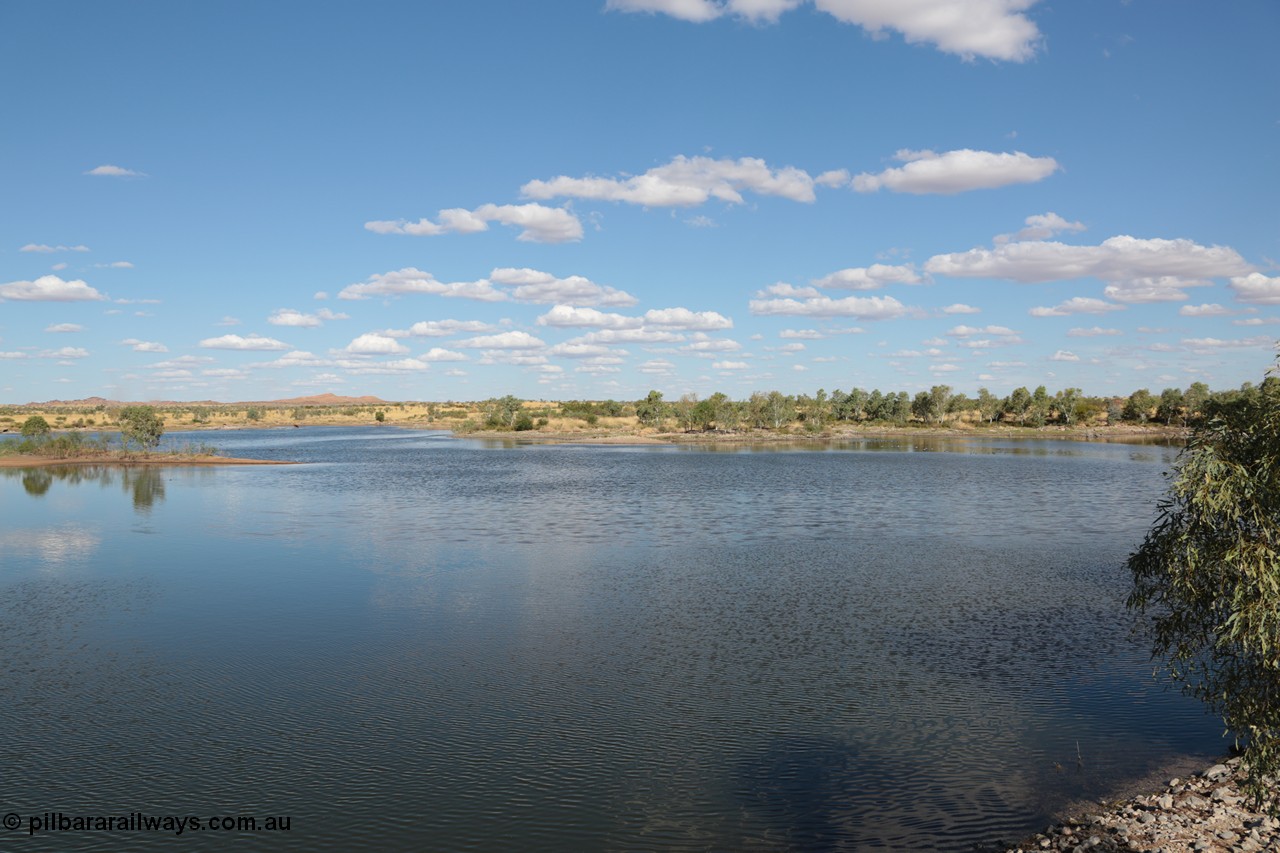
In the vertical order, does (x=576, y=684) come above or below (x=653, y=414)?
below

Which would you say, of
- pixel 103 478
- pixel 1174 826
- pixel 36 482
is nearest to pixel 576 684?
pixel 1174 826

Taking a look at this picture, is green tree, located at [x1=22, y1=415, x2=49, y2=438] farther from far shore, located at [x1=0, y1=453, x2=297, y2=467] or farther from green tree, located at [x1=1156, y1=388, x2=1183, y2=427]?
green tree, located at [x1=1156, y1=388, x2=1183, y2=427]

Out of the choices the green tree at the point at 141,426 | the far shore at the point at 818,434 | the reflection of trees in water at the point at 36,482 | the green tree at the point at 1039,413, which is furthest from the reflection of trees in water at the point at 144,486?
the green tree at the point at 1039,413

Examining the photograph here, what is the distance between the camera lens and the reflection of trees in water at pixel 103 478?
219 ft

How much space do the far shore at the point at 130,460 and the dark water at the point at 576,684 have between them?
49790 mm

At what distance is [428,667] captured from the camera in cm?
2305

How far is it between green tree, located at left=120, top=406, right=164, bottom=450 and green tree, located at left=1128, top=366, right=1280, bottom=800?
10905 cm

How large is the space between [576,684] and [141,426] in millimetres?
97035

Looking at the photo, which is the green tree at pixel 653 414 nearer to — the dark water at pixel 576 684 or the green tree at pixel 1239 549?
the dark water at pixel 576 684

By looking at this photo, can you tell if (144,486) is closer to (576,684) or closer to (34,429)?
(34,429)

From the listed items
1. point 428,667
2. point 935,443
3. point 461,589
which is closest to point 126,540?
point 461,589

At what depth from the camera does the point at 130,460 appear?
317ft

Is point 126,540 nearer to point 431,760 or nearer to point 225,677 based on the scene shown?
point 225,677

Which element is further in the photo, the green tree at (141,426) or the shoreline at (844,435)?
the shoreline at (844,435)
